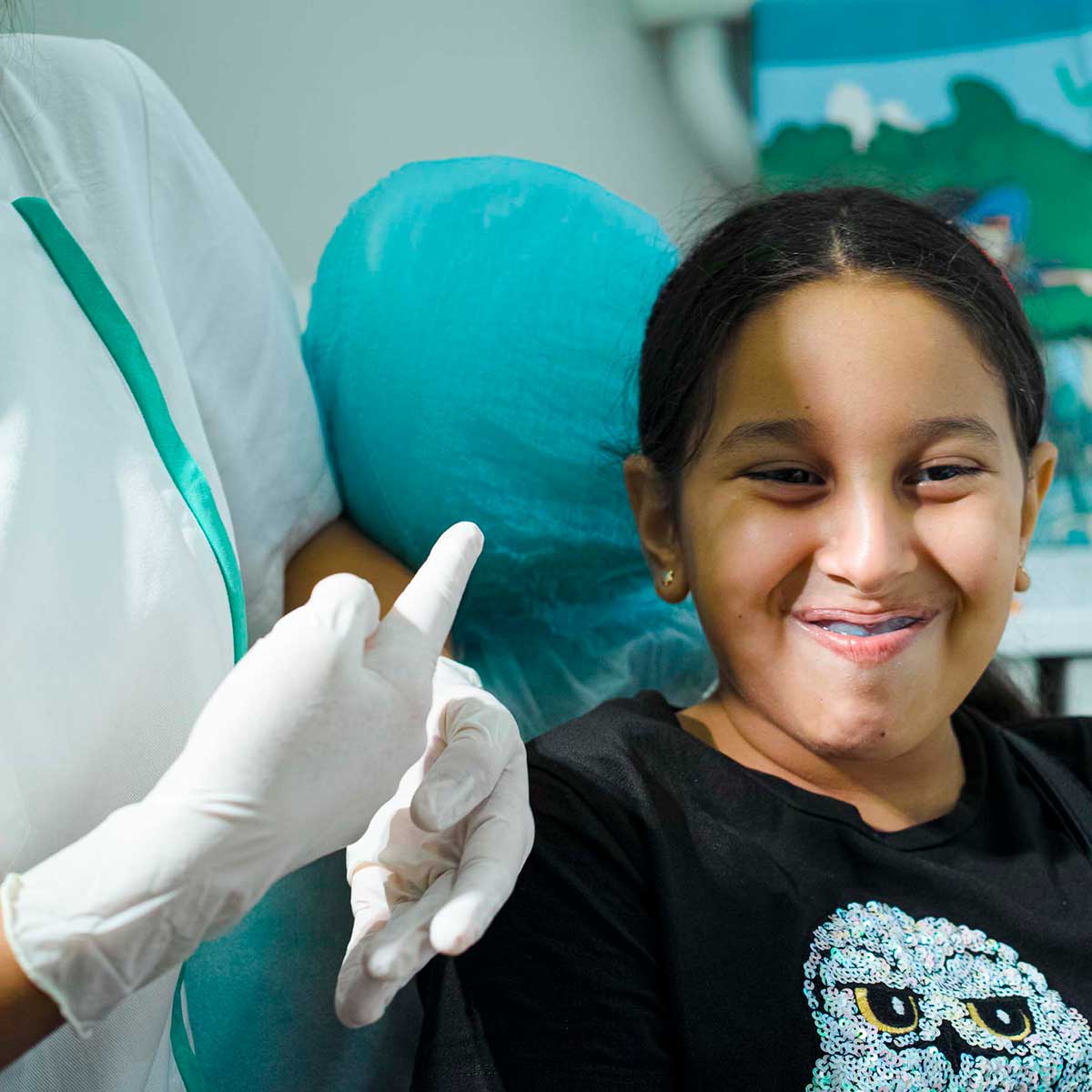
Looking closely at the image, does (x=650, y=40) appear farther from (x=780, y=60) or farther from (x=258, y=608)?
(x=258, y=608)

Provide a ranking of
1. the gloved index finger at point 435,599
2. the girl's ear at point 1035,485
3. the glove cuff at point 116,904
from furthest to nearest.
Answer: the girl's ear at point 1035,485
the gloved index finger at point 435,599
the glove cuff at point 116,904

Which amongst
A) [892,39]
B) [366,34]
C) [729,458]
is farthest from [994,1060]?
[892,39]

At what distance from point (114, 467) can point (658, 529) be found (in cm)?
43

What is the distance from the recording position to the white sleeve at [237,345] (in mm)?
935

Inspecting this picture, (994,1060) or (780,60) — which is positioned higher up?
(780,60)

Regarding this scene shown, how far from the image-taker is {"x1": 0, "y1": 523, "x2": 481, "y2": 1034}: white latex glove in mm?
511

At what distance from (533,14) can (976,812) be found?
1.47 m

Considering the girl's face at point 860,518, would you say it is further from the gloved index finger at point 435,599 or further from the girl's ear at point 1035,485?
the gloved index finger at point 435,599

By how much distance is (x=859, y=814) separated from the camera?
889 millimetres

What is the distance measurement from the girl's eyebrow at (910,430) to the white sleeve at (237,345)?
38 cm

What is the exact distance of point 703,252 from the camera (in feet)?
3.38

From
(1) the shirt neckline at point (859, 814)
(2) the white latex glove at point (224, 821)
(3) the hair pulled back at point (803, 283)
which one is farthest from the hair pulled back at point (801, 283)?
(2) the white latex glove at point (224, 821)

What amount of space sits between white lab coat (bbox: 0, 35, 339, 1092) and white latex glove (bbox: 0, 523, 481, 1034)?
112 millimetres

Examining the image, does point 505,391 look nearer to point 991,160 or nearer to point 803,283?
point 803,283
